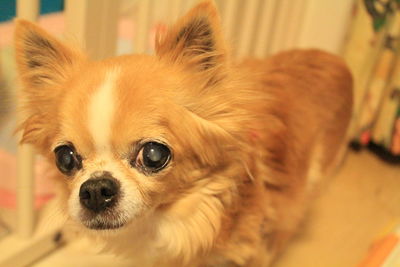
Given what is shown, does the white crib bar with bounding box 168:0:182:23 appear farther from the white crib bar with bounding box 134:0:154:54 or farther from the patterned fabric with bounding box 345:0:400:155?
the patterned fabric with bounding box 345:0:400:155

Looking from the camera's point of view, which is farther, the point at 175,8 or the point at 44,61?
the point at 175,8

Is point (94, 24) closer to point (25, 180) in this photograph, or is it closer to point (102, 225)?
point (25, 180)

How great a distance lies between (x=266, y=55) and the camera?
6.75ft

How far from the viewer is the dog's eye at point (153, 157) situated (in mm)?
959

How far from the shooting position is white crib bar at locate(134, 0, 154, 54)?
140cm

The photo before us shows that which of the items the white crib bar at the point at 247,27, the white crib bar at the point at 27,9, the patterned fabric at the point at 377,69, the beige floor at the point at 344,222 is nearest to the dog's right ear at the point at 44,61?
the white crib bar at the point at 27,9

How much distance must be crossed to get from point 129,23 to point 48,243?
1.10 meters

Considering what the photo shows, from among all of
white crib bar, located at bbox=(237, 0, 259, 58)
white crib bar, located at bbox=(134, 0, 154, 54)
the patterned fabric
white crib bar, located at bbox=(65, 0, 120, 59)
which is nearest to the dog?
white crib bar, located at bbox=(65, 0, 120, 59)

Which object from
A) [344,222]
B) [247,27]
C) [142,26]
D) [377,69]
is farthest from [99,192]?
[377,69]

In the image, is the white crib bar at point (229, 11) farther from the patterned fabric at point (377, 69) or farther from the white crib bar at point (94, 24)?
the patterned fabric at point (377, 69)

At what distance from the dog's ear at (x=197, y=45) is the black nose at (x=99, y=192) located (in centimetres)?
31

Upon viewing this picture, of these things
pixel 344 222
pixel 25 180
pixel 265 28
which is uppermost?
pixel 265 28

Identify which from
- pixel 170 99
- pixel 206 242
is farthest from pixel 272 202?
pixel 170 99

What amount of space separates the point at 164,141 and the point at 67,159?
217mm
